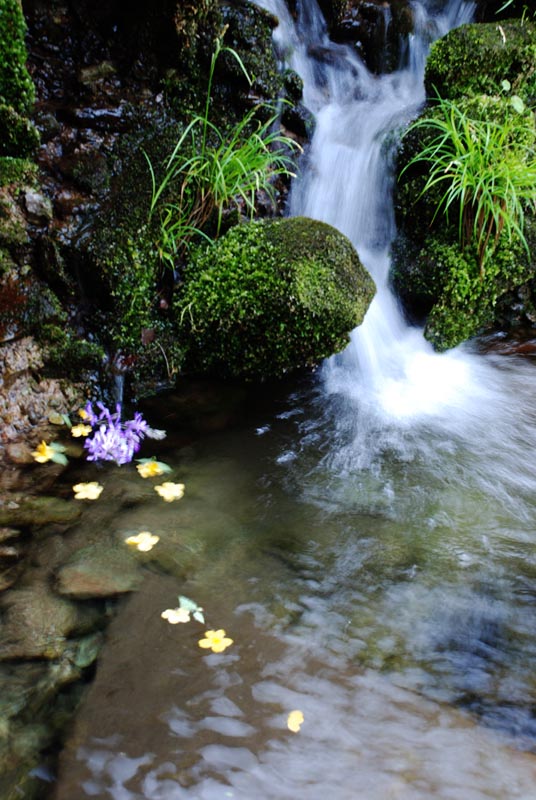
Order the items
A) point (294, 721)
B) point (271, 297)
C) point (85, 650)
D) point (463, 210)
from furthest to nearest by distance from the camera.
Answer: point (463, 210) → point (271, 297) → point (85, 650) → point (294, 721)

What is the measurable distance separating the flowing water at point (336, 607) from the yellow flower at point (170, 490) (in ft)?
0.19

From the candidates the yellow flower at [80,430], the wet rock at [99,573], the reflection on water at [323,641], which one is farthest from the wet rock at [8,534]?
the yellow flower at [80,430]

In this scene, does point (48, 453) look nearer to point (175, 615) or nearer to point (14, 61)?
point (175, 615)

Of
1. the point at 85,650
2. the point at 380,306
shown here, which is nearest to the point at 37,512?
the point at 85,650

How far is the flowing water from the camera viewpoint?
171 centimetres

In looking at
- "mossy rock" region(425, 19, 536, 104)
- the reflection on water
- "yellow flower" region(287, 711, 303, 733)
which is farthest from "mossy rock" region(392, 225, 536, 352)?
"yellow flower" region(287, 711, 303, 733)

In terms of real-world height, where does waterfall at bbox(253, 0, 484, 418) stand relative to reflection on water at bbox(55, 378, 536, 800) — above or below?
above

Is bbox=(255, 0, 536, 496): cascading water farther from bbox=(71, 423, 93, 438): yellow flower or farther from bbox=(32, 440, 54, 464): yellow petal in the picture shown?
bbox=(32, 440, 54, 464): yellow petal

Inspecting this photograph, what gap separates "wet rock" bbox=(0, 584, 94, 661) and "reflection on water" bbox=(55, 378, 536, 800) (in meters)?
0.18

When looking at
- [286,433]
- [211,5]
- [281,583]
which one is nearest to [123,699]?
[281,583]

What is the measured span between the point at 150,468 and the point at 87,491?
378mm

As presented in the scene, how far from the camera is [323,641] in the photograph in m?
2.14

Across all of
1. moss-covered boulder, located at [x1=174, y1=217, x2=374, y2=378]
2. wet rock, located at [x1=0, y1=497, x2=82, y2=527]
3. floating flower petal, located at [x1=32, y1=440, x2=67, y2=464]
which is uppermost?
moss-covered boulder, located at [x1=174, y1=217, x2=374, y2=378]

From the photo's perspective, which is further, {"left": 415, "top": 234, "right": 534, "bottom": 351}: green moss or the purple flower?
{"left": 415, "top": 234, "right": 534, "bottom": 351}: green moss
